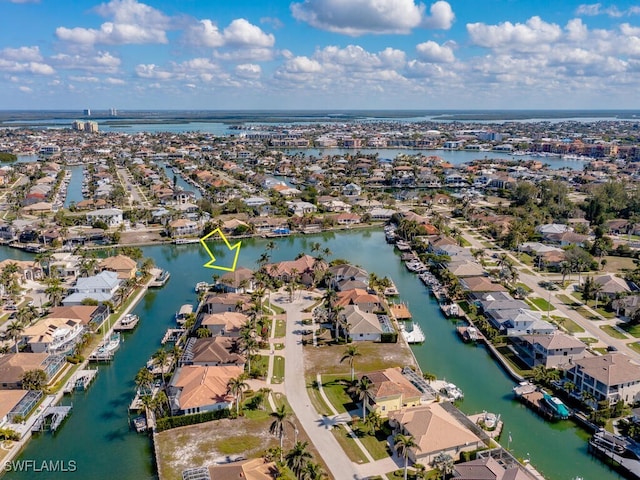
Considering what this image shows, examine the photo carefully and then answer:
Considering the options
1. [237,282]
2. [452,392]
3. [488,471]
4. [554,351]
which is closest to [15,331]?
Answer: [237,282]

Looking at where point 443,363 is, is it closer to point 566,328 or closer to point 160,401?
point 566,328

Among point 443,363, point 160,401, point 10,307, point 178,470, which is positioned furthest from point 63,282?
point 443,363

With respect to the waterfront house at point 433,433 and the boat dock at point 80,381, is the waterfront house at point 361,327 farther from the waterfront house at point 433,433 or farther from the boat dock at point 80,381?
the boat dock at point 80,381

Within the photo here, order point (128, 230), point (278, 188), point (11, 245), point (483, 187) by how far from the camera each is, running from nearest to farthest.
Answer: point (11, 245) < point (128, 230) < point (278, 188) < point (483, 187)

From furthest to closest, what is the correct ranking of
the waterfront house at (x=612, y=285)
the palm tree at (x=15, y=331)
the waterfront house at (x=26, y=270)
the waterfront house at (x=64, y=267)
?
the waterfront house at (x=64, y=267) → the waterfront house at (x=26, y=270) → the waterfront house at (x=612, y=285) → the palm tree at (x=15, y=331)

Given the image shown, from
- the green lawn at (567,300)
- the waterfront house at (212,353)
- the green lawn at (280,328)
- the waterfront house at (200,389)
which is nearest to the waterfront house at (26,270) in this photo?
the waterfront house at (212,353)
